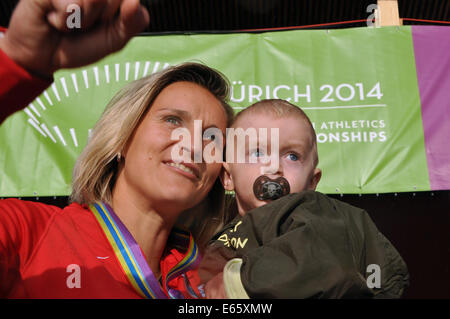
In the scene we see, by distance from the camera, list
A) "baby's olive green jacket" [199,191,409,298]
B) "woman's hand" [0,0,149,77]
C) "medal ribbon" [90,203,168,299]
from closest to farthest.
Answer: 1. "woman's hand" [0,0,149,77]
2. "baby's olive green jacket" [199,191,409,298]
3. "medal ribbon" [90,203,168,299]

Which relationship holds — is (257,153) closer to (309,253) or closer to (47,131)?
(309,253)

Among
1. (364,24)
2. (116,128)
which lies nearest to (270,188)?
(116,128)

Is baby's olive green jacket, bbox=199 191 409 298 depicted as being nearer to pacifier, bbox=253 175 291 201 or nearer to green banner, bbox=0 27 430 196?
pacifier, bbox=253 175 291 201

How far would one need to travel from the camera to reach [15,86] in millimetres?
897

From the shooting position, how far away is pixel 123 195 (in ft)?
5.98

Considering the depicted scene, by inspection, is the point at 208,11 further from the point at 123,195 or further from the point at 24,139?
the point at 123,195

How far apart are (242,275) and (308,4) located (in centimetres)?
342

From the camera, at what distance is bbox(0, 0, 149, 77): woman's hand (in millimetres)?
805

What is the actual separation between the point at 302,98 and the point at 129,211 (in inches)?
69.2

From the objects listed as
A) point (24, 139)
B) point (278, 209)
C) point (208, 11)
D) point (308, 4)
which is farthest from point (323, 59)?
point (24, 139)

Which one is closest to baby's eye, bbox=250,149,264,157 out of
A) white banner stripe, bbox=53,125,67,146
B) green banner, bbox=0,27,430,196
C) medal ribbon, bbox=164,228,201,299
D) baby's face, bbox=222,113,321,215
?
baby's face, bbox=222,113,321,215

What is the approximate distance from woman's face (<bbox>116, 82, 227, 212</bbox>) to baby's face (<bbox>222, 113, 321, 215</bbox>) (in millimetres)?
174

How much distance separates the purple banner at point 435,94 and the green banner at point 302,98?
0.06 m

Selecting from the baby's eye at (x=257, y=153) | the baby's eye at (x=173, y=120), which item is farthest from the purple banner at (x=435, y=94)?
the baby's eye at (x=173, y=120)
